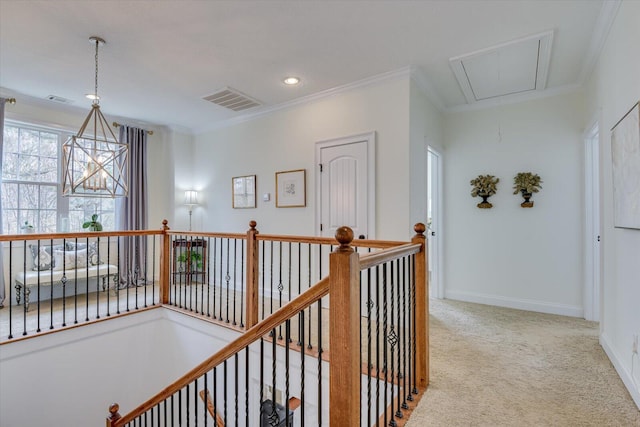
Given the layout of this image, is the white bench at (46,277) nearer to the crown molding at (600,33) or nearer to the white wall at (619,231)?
the white wall at (619,231)

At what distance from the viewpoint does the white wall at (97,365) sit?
2.94 meters

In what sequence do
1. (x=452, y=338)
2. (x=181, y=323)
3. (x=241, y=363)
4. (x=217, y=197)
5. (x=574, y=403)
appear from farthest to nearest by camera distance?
(x=217, y=197)
(x=181, y=323)
(x=241, y=363)
(x=452, y=338)
(x=574, y=403)

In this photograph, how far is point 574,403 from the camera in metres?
1.88

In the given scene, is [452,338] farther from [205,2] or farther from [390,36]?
[205,2]

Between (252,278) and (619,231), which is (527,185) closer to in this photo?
(619,231)

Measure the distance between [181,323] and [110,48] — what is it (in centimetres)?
295

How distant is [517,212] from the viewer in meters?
3.82

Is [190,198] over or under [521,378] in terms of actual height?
over

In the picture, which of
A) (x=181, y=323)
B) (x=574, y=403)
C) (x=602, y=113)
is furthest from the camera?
(x=181, y=323)

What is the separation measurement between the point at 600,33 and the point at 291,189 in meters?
3.34

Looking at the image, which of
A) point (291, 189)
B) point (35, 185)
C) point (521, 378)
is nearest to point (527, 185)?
point (521, 378)

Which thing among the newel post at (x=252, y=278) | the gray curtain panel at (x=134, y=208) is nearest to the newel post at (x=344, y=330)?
the newel post at (x=252, y=278)

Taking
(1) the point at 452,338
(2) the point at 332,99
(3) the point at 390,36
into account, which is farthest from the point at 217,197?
(1) the point at 452,338

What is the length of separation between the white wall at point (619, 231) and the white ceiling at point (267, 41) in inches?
11.0
